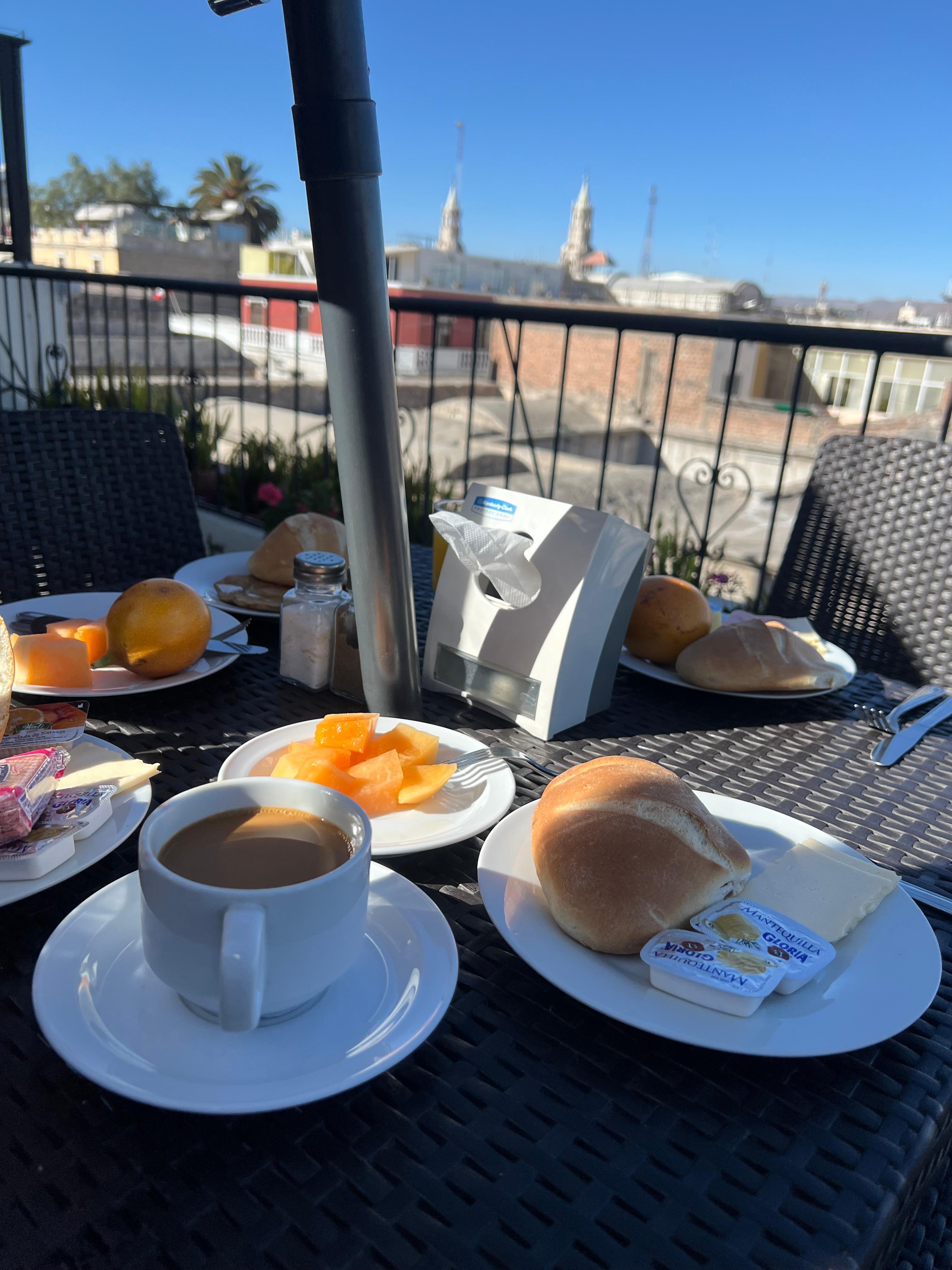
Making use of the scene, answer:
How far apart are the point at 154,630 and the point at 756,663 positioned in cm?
67

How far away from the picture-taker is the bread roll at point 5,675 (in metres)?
0.61

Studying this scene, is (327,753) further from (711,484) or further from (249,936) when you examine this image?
(711,484)

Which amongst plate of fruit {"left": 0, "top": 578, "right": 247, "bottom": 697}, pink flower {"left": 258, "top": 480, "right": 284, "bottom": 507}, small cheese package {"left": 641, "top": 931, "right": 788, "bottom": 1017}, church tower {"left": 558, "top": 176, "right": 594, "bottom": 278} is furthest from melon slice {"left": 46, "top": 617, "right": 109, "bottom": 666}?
church tower {"left": 558, "top": 176, "right": 594, "bottom": 278}

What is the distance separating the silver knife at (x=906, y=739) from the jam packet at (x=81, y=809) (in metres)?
0.75

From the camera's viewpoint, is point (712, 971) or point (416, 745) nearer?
point (712, 971)

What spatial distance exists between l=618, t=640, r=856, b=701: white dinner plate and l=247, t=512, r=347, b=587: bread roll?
432 mm

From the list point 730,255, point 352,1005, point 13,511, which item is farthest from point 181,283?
point 730,255

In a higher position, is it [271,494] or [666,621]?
[666,621]

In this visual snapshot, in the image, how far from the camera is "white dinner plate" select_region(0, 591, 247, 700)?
0.83 metres

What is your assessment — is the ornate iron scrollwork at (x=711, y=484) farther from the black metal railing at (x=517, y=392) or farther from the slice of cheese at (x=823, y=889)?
the slice of cheese at (x=823, y=889)

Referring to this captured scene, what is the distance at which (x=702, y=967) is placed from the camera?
46cm

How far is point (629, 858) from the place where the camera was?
1.70 ft

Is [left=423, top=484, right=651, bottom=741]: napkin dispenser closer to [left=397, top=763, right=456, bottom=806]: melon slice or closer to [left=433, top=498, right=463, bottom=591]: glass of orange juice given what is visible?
[left=433, top=498, right=463, bottom=591]: glass of orange juice

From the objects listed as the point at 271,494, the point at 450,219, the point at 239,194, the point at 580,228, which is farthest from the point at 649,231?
the point at 271,494
